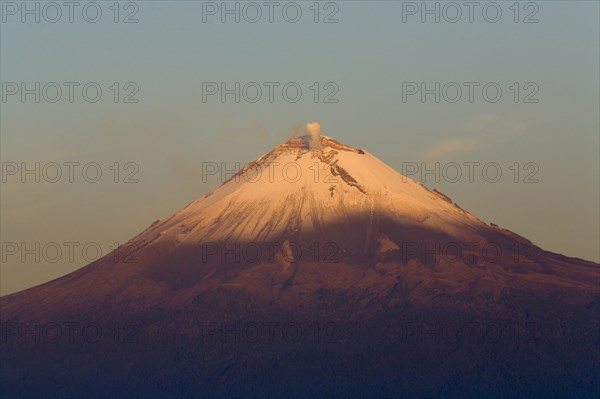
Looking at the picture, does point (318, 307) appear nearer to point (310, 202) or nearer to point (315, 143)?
point (310, 202)

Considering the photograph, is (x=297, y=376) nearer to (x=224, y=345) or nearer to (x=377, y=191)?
(x=224, y=345)

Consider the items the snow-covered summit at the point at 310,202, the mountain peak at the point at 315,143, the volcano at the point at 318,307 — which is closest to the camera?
the volcano at the point at 318,307

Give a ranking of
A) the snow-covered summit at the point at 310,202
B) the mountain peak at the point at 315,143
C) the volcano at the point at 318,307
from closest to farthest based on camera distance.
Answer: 1. the volcano at the point at 318,307
2. the snow-covered summit at the point at 310,202
3. the mountain peak at the point at 315,143

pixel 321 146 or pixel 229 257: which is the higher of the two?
pixel 321 146

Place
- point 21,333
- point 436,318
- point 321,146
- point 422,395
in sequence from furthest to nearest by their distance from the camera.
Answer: point 321,146 < point 21,333 < point 436,318 < point 422,395

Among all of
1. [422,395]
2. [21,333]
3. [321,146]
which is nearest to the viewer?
[422,395]

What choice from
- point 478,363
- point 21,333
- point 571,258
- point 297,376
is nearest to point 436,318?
point 478,363
